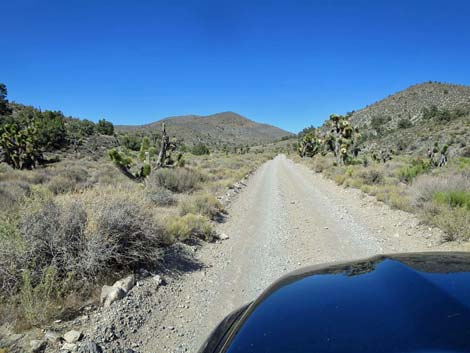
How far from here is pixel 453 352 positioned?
1603mm

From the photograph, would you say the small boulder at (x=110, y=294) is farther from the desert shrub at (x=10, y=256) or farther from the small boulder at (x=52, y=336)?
the desert shrub at (x=10, y=256)

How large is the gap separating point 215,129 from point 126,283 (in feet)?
424

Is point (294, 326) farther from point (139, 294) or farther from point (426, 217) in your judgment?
point (426, 217)

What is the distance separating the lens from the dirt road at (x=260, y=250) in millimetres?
4258

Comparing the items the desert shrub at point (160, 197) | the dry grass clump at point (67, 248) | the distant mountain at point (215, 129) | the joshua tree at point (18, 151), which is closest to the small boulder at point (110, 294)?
the dry grass clump at point (67, 248)

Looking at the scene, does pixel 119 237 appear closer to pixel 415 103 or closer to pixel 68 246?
pixel 68 246

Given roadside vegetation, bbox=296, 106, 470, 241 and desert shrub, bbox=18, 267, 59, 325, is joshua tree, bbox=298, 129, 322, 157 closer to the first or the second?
roadside vegetation, bbox=296, 106, 470, 241

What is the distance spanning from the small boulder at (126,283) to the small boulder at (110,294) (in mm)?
73

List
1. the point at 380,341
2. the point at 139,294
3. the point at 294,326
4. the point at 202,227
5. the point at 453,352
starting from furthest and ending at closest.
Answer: the point at 202,227
the point at 139,294
the point at 294,326
the point at 380,341
the point at 453,352

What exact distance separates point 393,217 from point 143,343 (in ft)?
28.7

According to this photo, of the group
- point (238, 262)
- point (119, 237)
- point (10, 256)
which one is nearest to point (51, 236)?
point (10, 256)

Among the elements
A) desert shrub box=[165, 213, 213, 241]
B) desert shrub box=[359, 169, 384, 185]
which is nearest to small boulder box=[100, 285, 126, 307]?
desert shrub box=[165, 213, 213, 241]

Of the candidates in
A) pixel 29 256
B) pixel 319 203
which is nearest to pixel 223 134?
pixel 319 203

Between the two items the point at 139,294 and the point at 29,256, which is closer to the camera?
the point at 29,256
